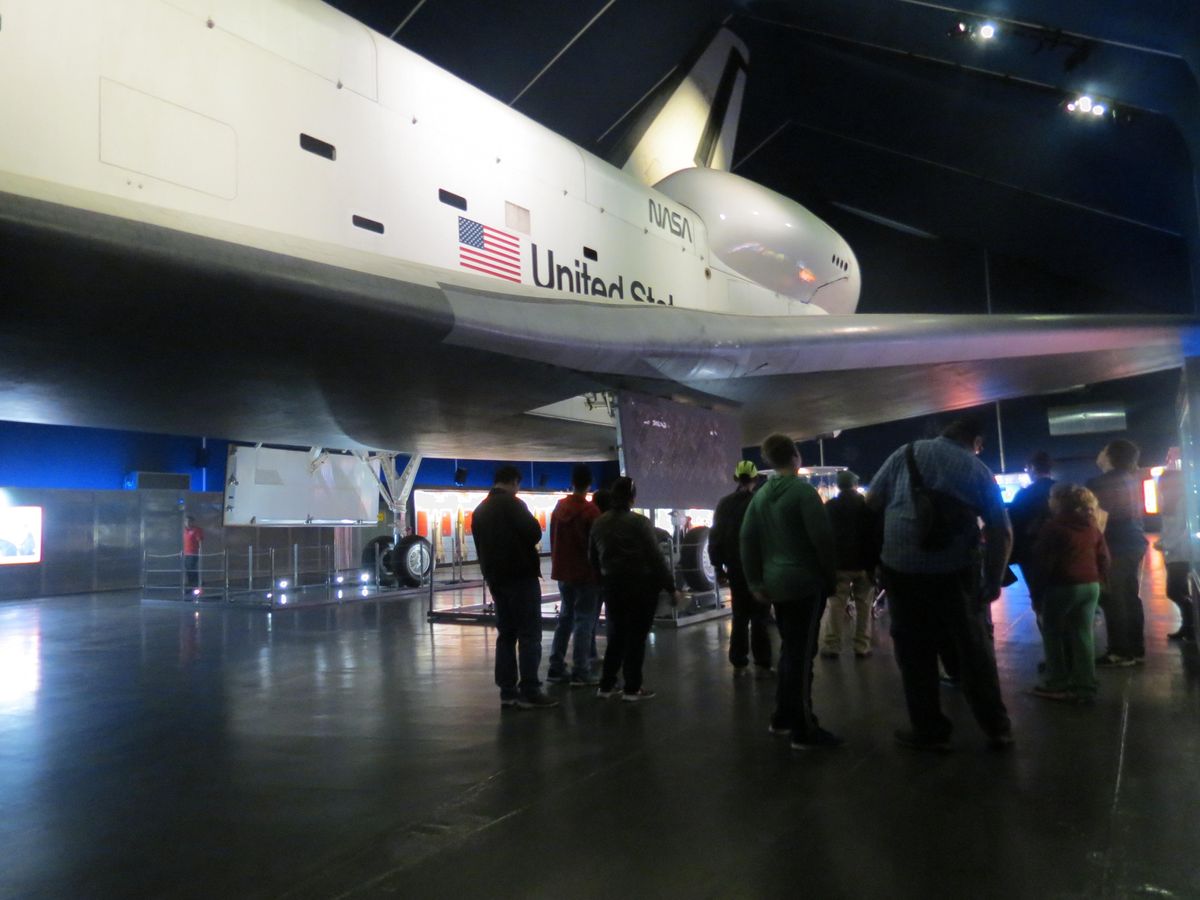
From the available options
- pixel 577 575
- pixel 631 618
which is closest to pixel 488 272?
pixel 577 575

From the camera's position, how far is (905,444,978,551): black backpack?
330 cm

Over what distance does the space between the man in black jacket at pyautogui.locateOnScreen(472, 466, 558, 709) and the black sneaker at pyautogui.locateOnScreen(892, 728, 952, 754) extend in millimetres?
1891

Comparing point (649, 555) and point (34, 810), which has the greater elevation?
point (649, 555)

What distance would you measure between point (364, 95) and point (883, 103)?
12560 mm

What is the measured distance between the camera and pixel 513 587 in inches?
173

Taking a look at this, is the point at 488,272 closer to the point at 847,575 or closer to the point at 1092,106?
the point at 847,575

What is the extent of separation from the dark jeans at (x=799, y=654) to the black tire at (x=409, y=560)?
29.3 feet

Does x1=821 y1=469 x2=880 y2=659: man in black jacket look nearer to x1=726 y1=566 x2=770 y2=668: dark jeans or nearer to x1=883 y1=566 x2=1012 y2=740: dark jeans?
x1=726 y1=566 x2=770 y2=668: dark jeans

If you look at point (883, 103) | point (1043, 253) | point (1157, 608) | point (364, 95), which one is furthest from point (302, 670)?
point (1043, 253)

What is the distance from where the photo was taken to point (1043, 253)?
17609mm

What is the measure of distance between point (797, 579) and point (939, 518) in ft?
2.13

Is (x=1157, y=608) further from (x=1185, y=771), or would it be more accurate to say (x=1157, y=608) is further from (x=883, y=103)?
(x=883, y=103)

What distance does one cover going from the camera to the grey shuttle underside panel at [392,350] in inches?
115

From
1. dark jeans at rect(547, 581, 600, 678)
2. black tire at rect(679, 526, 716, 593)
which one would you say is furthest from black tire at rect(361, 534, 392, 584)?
dark jeans at rect(547, 581, 600, 678)
